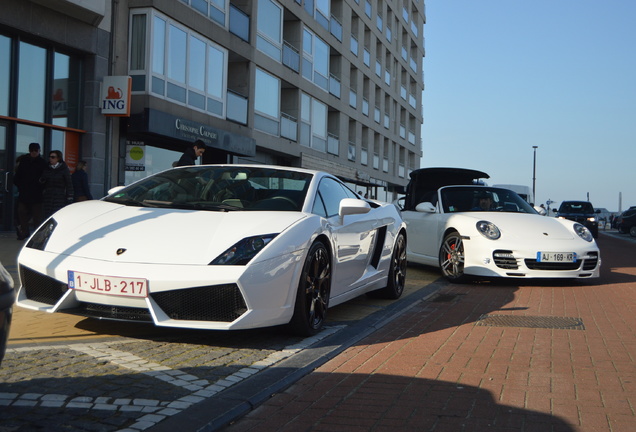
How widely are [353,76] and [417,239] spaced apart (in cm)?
2674

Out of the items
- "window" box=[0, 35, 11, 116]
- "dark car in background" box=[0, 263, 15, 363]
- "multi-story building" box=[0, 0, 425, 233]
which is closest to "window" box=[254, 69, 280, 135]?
"multi-story building" box=[0, 0, 425, 233]

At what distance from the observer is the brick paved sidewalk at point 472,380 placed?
3.41 m

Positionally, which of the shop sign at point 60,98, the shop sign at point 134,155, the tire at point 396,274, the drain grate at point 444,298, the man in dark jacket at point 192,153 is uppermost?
the shop sign at point 60,98

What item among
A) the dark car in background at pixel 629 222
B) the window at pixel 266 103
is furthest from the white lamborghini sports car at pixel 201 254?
the dark car in background at pixel 629 222

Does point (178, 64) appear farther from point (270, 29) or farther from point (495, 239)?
point (495, 239)

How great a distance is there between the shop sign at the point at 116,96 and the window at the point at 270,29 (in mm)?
8445

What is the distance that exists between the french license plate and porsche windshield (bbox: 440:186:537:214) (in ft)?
5.11

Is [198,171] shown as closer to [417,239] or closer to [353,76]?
[417,239]

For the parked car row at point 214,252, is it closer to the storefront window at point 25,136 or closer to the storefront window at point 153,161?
the storefront window at point 25,136

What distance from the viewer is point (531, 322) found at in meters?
6.49

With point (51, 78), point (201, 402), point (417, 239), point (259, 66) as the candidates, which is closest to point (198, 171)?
point (201, 402)

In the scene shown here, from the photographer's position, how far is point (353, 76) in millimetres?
37125

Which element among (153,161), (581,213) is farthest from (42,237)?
(581,213)

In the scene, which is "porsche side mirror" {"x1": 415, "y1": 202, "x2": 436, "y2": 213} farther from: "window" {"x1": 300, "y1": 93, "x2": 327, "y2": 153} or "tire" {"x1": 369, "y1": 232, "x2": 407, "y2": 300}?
"window" {"x1": 300, "y1": 93, "x2": 327, "y2": 153}
